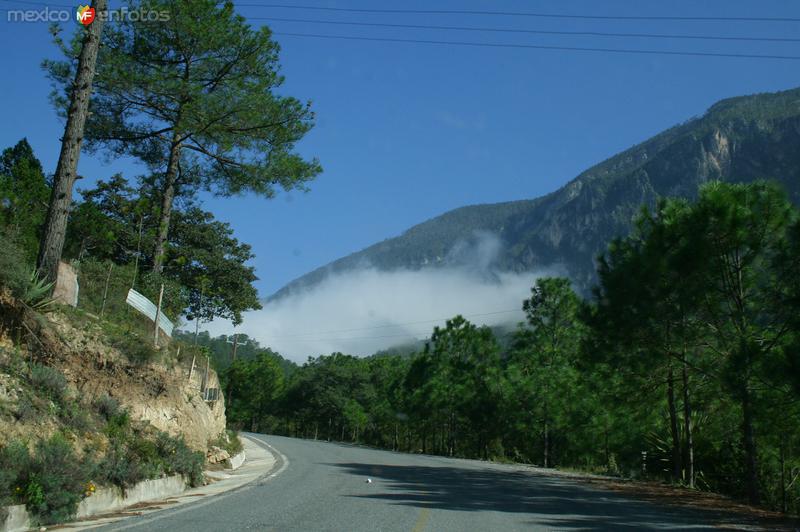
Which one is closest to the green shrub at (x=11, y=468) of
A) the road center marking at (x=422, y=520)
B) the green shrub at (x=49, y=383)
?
the green shrub at (x=49, y=383)

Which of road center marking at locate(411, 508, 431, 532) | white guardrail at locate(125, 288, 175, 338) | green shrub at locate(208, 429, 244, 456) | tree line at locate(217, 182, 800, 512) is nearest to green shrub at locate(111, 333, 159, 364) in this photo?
white guardrail at locate(125, 288, 175, 338)

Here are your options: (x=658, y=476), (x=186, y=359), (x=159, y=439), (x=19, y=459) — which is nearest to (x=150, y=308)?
→ (x=186, y=359)

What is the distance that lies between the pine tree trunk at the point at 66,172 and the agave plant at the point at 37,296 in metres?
1.46

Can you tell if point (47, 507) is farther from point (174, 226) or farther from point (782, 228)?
point (174, 226)

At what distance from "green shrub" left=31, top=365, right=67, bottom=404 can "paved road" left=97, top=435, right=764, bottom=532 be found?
10.6 feet

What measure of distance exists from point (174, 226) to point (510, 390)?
939 inches

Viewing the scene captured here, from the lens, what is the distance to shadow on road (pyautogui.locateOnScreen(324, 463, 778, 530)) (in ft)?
34.5

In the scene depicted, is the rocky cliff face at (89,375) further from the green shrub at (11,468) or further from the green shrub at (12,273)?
the green shrub at (11,468)

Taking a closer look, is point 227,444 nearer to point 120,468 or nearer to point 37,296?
point 37,296

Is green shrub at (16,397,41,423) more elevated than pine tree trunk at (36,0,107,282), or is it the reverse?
pine tree trunk at (36,0,107,282)

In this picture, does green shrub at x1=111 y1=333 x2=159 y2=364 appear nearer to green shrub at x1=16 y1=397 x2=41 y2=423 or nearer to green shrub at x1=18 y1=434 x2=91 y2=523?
green shrub at x1=16 y1=397 x2=41 y2=423


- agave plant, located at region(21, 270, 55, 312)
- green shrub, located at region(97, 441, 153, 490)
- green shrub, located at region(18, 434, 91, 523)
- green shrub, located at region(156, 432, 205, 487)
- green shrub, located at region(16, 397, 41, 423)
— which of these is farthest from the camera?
green shrub, located at region(156, 432, 205, 487)

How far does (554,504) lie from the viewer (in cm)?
1277

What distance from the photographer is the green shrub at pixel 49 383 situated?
425 inches
